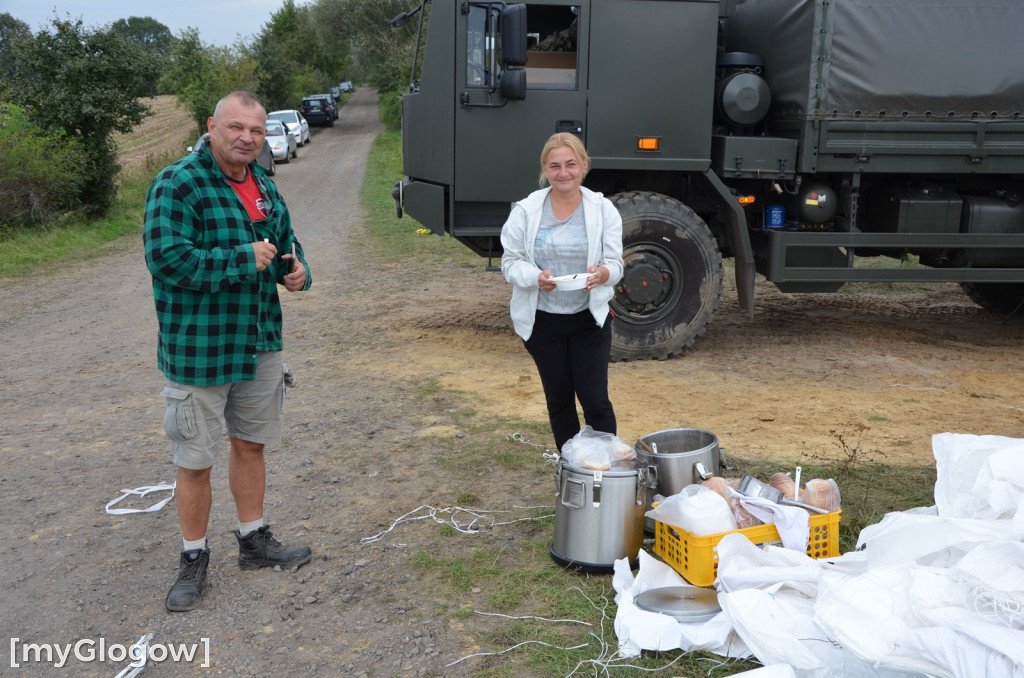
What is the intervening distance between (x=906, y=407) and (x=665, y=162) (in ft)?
8.45

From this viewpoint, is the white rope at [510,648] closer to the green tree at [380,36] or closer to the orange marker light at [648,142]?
the orange marker light at [648,142]

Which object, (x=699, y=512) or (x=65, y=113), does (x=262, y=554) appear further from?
(x=65, y=113)

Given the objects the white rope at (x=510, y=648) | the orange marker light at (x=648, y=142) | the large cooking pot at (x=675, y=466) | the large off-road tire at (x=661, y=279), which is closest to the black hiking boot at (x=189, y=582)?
the white rope at (x=510, y=648)

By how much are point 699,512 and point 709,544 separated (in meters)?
0.13

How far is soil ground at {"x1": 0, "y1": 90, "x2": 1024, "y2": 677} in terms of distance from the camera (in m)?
3.52

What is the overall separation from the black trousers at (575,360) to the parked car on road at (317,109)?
42.1 meters

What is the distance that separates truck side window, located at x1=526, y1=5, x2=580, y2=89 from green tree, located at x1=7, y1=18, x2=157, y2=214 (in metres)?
14.0

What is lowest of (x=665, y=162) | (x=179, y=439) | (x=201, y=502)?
(x=201, y=502)

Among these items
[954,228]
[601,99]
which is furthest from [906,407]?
[601,99]

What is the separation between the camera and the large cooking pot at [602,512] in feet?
12.1

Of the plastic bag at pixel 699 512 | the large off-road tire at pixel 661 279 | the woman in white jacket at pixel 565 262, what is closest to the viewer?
the plastic bag at pixel 699 512

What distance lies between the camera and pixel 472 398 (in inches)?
254

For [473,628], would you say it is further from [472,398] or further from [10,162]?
[10,162]

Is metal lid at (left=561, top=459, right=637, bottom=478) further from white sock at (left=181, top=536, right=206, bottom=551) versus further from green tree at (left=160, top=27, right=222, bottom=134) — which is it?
green tree at (left=160, top=27, right=222, bottom=134)
